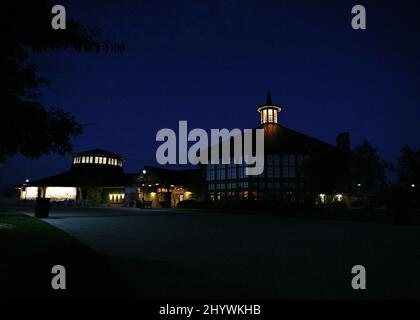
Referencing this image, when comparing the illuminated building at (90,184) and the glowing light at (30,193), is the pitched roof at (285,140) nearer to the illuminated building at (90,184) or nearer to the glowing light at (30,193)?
the illuminated building at (90,184)

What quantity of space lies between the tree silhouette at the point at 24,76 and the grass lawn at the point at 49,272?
2.21 meters

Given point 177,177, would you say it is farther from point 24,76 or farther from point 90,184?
point 24,76

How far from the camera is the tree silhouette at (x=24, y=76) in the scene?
5559 mm

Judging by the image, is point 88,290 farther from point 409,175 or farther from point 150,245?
point 409,175

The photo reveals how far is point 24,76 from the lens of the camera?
650 cm

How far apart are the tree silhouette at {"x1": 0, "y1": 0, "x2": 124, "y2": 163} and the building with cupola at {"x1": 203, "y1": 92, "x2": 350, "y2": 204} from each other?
116 ft

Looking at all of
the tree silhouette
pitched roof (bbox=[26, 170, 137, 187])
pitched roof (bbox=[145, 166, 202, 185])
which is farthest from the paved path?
pitched roof (bbox=[26, 170, 137, 187])

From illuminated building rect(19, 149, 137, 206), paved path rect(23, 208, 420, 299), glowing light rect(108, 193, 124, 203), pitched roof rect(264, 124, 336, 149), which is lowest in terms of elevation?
paved path rect(23, 208, 420, 299)

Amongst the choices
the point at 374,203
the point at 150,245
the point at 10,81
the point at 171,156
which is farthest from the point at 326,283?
the point at 374,203

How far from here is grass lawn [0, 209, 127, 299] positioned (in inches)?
209
